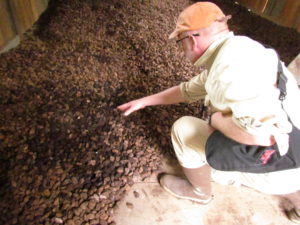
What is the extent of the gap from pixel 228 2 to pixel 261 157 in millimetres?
3899

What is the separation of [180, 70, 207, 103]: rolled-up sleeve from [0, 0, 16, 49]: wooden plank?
5.41 feet

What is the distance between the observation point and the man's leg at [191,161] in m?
1.33

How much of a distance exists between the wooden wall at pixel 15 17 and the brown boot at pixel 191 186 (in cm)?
182

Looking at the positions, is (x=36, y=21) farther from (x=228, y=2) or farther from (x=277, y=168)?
(x=228, y=2)

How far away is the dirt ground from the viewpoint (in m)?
1.42

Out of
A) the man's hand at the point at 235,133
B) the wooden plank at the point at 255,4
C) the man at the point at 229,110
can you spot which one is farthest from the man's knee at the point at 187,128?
the wooden plank at the point at 255,4

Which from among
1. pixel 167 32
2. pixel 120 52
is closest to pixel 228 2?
pixel 167 32

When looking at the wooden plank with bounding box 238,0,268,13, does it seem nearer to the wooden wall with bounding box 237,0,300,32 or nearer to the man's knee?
the wooden wall with bounding box 237,0,300,32

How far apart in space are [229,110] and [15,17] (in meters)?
2.24

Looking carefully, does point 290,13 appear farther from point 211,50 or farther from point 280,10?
point 211,50

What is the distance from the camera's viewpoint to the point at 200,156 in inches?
53.6

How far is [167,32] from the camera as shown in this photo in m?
3.02

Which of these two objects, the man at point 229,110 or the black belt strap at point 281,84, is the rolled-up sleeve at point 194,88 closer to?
the man at point 229,110

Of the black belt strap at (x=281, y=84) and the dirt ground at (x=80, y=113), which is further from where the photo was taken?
the dirt ground at (x=80, y=113)
